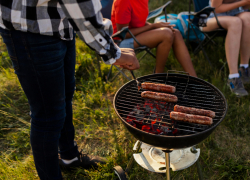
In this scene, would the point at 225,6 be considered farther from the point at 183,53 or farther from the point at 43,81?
the point at 43,81

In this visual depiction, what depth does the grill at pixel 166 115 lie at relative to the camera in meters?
1.54

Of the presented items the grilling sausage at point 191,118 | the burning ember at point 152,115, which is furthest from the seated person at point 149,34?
the grilling sausage at point 191,118

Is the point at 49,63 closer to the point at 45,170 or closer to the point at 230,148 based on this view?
the point at 45,170

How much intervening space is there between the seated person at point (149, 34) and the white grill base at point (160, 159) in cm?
149

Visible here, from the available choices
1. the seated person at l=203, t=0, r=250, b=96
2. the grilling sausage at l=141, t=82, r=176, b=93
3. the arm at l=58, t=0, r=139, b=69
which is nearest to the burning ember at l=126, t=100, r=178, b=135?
the grilling sausage at l=141, t=82, r=176, b=93

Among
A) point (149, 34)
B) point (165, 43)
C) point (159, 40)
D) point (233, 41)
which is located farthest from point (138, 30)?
point (233, 41)

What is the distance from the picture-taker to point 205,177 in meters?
2.27

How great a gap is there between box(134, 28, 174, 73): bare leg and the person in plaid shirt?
1.71 metres

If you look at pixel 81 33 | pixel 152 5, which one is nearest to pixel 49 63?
pixel 81 33

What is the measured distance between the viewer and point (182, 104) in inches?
79.4

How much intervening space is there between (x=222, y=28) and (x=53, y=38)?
308cm

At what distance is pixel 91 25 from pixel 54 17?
241 mm

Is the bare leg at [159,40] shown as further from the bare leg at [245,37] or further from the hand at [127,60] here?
the hand at [127,60]

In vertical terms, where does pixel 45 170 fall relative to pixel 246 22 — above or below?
below
